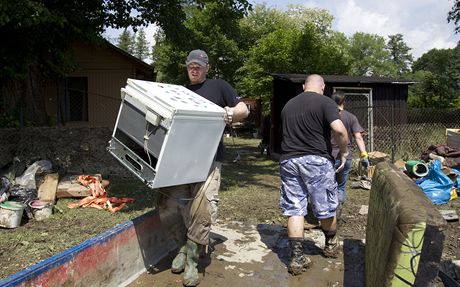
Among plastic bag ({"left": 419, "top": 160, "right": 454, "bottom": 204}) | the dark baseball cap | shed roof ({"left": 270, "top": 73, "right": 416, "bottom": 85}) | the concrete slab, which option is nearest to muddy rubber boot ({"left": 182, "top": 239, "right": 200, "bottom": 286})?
the concrete slab

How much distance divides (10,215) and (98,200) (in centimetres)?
148

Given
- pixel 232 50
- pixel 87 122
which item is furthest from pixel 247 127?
pixel 87 122

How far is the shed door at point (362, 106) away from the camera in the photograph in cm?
1460

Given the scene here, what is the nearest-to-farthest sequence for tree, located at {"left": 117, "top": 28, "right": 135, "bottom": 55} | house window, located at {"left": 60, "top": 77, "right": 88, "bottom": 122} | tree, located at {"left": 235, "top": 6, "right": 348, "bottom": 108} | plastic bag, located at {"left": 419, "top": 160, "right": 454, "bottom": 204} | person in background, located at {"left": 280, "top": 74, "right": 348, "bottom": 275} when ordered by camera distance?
person in background, located at {"left": 280, "top": 74, "right": 348, "bottom": 275}
plastic bag, located at {"left": 419, "top": 160, "right": 454, "bottom": 204}
house window, located at {"left": 60, "top": 77, "right": 88, "bottom": 122}
tree, located at {"left": 235, "top": 6, "right": 348, "bottom": 108}
tree, located at {"left": 117, "top": 28, "right": 135, "bottom": 55}

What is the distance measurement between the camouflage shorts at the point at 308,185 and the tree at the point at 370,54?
78543 mm

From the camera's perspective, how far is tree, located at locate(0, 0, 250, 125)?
8.27 metres

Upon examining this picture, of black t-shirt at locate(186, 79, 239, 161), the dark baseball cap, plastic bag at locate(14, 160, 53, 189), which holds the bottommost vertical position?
plastic bag at locate(14, 160, 53, 189)

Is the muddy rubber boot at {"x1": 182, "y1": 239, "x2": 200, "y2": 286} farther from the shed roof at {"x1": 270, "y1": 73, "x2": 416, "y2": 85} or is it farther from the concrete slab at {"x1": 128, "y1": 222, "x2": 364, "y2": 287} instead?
the shed roof at {"x1": 270, "y1": 73, "x2": 416, "y2": 85}

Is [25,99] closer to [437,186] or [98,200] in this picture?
[98,200]

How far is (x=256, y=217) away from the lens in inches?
256

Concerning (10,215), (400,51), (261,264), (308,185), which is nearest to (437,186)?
(308,185)

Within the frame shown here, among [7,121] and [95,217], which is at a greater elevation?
[7,121]

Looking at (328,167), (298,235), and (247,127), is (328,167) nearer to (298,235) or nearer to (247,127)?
(298,235)

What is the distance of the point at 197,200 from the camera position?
397 cm
